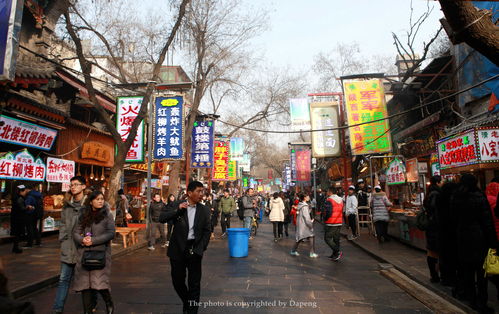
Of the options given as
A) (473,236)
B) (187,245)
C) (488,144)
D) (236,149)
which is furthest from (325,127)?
(236,149)

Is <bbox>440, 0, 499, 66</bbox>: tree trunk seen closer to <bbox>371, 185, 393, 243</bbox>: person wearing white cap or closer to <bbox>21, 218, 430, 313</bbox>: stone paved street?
<bbox>21, 218, 430, 313</bbox>: stone paved street

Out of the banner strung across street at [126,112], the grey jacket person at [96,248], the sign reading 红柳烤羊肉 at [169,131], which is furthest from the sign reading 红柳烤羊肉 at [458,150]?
the banner strung across street at [126,112]

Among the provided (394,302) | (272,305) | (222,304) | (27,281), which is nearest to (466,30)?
(394,302)

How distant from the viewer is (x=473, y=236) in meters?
4.85

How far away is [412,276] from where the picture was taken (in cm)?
679

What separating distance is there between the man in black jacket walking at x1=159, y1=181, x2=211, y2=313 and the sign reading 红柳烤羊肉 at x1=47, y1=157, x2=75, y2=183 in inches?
381

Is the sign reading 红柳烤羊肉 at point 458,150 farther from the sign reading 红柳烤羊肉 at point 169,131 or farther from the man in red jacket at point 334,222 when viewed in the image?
the sign reading 红柳烤羊肉 at point 169,131

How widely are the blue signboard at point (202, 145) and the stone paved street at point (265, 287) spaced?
924 centimetres

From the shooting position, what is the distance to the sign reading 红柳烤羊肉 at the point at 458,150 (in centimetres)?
766

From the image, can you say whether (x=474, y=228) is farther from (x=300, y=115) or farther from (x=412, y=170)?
(x=300, y=115)

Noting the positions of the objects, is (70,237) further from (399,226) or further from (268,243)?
(399,226)

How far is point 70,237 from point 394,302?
4816 mm

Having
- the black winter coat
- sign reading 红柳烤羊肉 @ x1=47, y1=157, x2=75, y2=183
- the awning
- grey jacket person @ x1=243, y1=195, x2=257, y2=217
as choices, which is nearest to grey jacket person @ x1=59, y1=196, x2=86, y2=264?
the black winter coat

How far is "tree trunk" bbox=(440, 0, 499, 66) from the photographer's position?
12.2 feet
